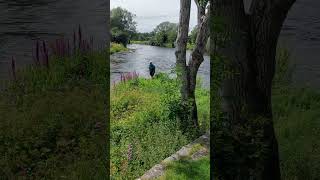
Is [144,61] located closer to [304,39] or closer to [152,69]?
[152,69]

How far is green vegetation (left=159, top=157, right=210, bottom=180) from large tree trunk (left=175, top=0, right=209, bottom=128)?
62.4 inches

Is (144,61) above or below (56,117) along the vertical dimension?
above

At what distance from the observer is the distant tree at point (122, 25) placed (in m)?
6.41

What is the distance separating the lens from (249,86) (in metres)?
3.88

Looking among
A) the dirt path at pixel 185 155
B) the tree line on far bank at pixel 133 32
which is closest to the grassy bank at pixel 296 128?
the dirt path at pixel 185 155

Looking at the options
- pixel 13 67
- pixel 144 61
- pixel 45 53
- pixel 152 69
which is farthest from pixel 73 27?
pixel 152 69

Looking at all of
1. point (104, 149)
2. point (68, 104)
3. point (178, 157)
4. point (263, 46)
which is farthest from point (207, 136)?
point (263, 46)

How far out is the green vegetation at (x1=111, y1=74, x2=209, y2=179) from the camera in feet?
18.4

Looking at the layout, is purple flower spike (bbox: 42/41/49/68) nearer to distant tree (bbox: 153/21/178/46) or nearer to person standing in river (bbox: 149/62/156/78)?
distant tree (bbox: 153/21/178/46)

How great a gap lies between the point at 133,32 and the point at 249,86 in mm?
3198

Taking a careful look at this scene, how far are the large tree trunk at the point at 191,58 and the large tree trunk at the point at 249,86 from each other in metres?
2.60

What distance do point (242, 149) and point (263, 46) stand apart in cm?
92

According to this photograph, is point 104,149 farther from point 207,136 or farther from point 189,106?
point 189,106

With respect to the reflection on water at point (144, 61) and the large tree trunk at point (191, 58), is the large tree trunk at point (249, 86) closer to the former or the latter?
the large tree trunk at point (191, 58)
